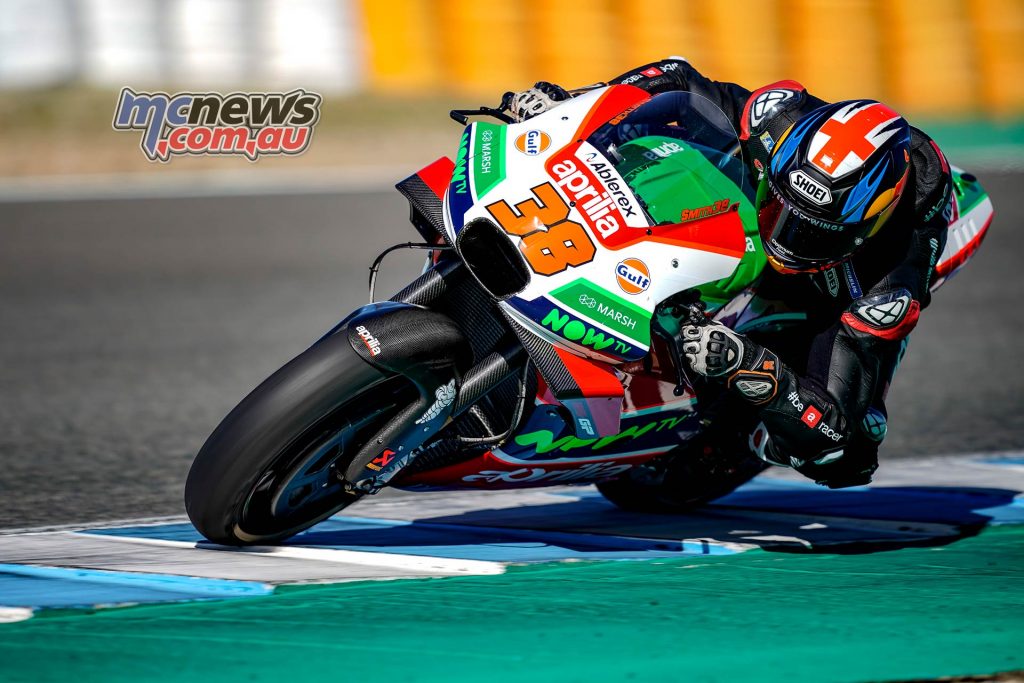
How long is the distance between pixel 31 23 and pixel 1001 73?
8.58 metres

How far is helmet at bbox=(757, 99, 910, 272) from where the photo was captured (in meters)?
4.19

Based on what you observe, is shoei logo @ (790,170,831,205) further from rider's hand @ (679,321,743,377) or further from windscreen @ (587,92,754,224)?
rider's hand @ (679,321,743,377)

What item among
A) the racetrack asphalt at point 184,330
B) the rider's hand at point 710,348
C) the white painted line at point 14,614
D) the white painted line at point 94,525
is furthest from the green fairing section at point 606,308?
the racetrack asphalt at point 184,330

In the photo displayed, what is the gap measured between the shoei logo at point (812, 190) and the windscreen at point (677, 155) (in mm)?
214

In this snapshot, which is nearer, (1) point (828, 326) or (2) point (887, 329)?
(2) point (887, 329)

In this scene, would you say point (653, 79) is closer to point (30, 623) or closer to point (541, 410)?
point (541, 410)

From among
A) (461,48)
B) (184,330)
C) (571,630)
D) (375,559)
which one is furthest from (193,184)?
(571,630)

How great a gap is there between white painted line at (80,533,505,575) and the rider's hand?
869 mm

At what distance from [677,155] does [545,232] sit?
0.56 m

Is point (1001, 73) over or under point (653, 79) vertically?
under

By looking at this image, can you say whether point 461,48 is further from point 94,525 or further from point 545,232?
point 545,232

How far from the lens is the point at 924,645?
3.74 meters

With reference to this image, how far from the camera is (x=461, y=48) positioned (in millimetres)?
13125

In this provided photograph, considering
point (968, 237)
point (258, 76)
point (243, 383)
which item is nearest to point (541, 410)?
point (968, 237)
